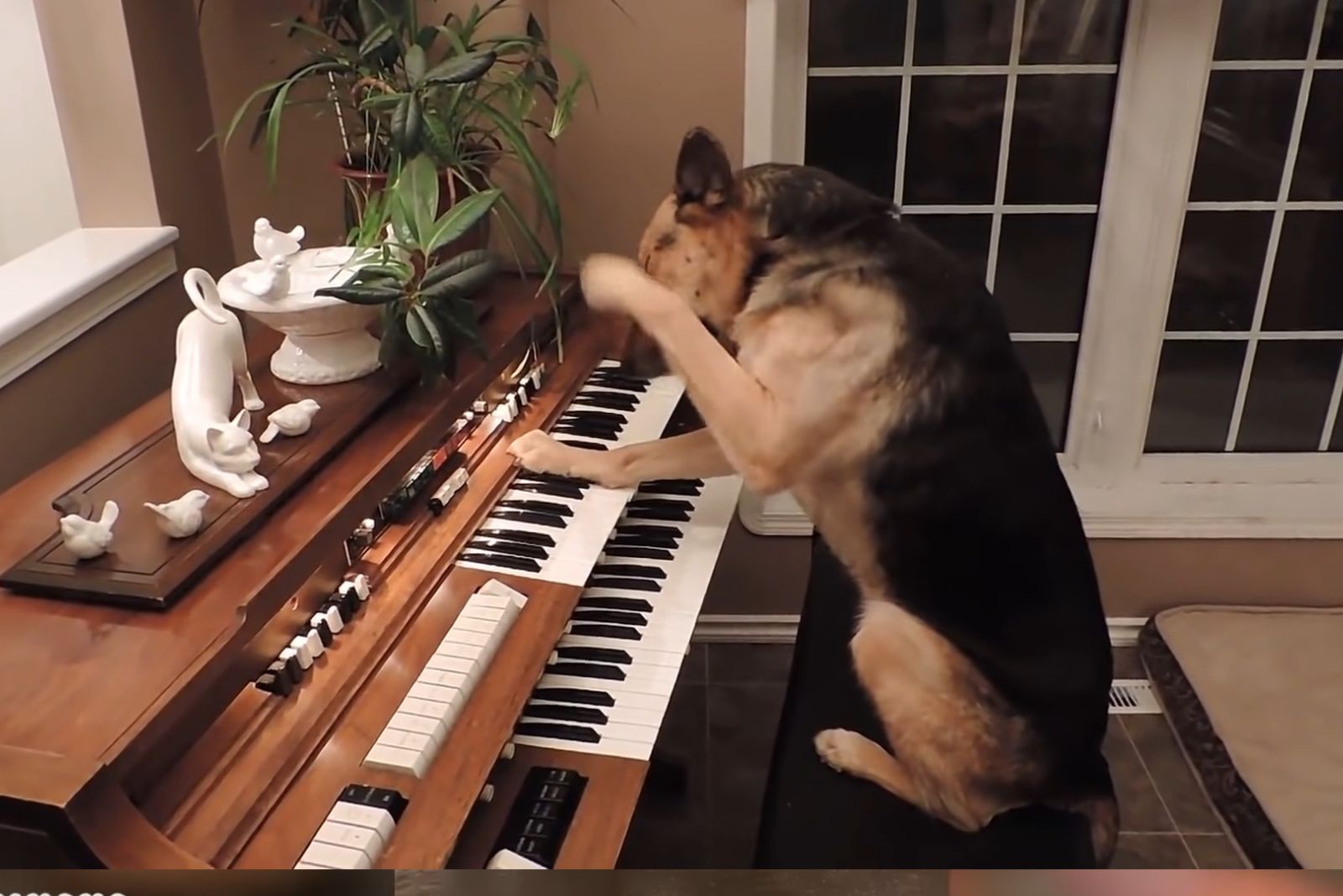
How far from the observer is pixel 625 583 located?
1834 millimetres

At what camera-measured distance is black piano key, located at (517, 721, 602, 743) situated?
1.50 meters

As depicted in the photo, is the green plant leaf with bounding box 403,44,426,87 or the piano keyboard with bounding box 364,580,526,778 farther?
the green plant leaf with bounding box 403,44,426,87

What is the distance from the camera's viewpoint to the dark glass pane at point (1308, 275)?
2703 mm

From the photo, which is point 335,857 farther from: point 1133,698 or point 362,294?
point 1133,698

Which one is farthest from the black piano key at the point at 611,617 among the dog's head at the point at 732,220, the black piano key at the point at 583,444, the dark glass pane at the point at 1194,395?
the dark glass pane at the point at 1194,395

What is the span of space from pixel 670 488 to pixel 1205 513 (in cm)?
153

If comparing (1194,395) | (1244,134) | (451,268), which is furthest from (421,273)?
(1194,395)

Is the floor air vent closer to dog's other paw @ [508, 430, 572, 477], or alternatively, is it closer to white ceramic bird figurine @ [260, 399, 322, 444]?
dog's other paw @ [508, 430, 572, 477]

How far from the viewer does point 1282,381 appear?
9.51 feet

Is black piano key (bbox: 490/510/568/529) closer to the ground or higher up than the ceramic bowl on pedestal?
closer to the ground

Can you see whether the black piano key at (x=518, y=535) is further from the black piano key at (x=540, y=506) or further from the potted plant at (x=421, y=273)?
the potted plant at (x=421, y=273)

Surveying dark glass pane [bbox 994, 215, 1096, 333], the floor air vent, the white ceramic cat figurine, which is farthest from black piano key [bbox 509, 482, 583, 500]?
the floor air vent

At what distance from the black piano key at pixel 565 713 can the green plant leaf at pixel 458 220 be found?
0.66m

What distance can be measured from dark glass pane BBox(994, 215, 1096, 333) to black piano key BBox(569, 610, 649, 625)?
1487 millimetres
